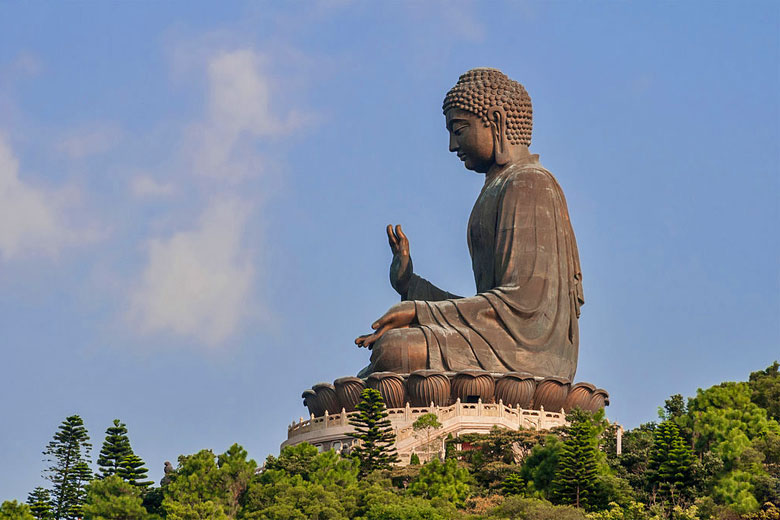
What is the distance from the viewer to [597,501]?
101 ft

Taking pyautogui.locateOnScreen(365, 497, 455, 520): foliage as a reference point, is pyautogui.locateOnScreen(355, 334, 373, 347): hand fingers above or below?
above

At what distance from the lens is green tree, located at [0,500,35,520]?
31547 millimetres

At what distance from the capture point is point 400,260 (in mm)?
41562

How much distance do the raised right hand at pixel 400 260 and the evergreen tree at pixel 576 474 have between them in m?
11.3

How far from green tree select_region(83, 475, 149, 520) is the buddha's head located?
12.7m

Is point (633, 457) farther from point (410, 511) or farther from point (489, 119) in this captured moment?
point (489, 119)

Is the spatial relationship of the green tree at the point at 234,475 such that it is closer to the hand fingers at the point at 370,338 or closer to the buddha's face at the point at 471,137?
the hand fingers at the point at 370,338

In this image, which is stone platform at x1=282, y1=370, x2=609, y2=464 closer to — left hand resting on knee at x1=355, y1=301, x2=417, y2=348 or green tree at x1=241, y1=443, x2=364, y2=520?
left hand resting on knee at x1=355, y1=301, x2=417, y2=348

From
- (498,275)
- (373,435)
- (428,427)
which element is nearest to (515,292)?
(498,275)

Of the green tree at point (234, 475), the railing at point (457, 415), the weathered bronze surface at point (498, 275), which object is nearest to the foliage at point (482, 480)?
the green tree at point (234, 475)

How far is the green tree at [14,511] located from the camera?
104ft

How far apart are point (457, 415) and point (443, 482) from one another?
470 centimetres

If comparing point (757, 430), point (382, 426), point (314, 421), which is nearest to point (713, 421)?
point (757, 430)

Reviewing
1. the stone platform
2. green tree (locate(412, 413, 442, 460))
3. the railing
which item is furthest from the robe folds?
green tree (locate(412, 413, 442, 460))
